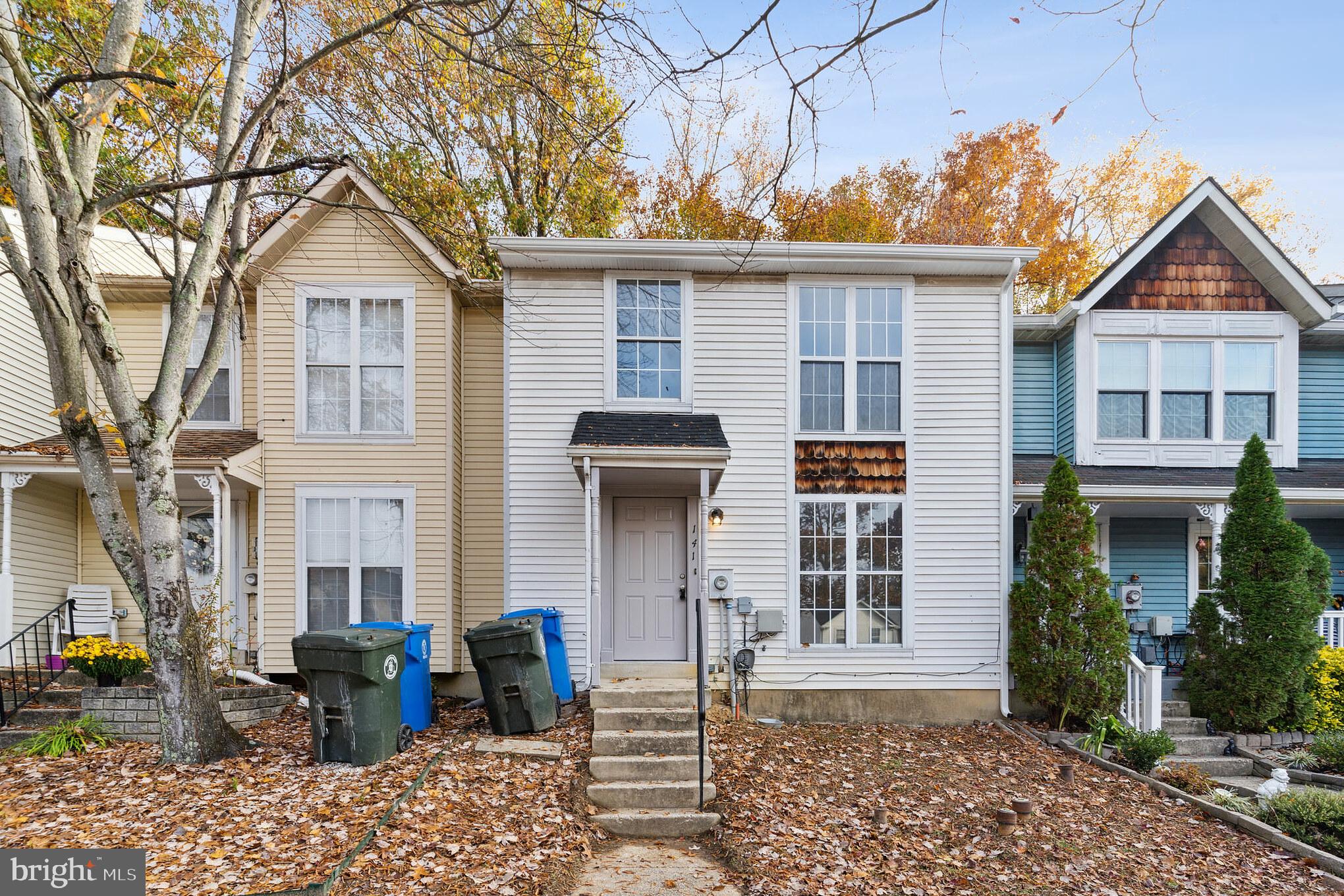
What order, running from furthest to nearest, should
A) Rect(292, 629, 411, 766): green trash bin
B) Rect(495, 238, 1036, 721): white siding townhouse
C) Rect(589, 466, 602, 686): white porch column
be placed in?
Rect(495, 238, 1036, 721): white siding townhouse
Rect(589, 466, 602, 686): white porch column
Rect(292, 629, 411, 766): green trash bin

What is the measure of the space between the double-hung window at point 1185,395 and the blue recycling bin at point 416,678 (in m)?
10.2

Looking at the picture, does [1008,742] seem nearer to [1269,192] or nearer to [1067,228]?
[1067,228]

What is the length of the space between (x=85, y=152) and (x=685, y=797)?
7218 mm

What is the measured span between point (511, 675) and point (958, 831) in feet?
13.4

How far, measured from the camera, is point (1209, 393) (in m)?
10.9

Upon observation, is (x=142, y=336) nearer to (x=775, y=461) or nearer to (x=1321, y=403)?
(x=775, y=461)

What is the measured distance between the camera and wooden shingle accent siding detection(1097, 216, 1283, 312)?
10.9m

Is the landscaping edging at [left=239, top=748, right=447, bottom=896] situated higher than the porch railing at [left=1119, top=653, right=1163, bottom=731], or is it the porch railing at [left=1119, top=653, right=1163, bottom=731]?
the landscaping edging at [left=239, top=748, right=447, bottom=896]

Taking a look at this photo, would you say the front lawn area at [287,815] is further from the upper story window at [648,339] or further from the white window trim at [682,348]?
the upper story window at [648,339]

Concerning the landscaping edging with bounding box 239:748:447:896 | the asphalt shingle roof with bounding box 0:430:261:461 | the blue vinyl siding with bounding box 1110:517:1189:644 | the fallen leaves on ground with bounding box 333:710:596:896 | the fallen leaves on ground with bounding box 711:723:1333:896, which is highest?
the asphalt shingle roof with bounding box 0:430:261:461

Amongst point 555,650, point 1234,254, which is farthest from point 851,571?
point 1234,254

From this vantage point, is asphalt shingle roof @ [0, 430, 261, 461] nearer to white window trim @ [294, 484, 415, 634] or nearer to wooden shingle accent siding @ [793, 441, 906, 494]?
white window trim @ [294, 484, 415, 634]

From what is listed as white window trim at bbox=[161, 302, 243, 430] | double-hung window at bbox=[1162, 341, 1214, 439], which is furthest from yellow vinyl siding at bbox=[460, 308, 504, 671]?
double-hung window at bbox=[1162, 341, 1214, 439]

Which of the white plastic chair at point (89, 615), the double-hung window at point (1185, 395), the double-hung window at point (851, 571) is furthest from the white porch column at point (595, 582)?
the double-hung window at point (1185, 395)
